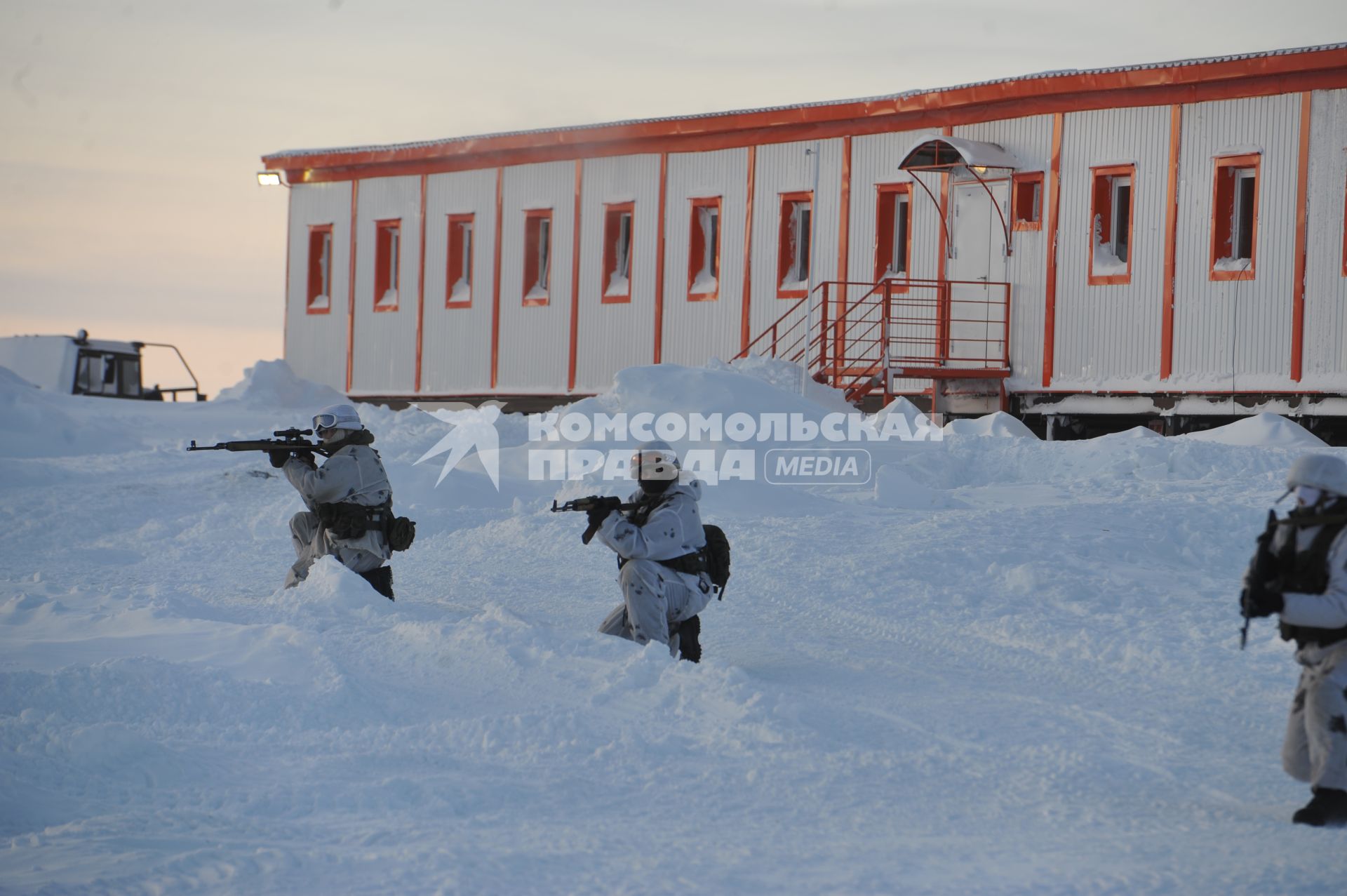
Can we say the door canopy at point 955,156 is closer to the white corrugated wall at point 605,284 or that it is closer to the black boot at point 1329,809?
the white corrugated wall at point 605,284

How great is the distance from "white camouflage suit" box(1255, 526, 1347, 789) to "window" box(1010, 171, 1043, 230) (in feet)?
49.5

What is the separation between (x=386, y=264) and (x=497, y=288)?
2885mm

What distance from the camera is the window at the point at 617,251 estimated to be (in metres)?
24.3

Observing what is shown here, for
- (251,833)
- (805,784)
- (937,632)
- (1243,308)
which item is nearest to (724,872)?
(805,784)

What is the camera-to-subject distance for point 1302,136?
18.0 meters

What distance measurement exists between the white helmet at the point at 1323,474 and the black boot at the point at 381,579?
234 inches

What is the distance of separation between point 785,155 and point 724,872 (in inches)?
728

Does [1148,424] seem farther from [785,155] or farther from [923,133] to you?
[785,155]

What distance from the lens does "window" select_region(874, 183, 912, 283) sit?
21.6m

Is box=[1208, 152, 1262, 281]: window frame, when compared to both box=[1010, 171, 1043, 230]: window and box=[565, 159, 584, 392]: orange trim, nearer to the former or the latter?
box=[1010, 171, 1043, 230]: window

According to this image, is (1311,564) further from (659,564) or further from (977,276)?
(977,276)

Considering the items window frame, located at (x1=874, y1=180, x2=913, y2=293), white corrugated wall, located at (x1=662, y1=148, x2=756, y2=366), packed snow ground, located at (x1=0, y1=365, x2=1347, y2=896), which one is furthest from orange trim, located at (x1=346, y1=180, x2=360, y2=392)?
packed snow ground, located at (x1=0, y1=365, x2=1347, y2=896)

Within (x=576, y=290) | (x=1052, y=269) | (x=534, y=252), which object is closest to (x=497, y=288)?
(x=534, y=252)

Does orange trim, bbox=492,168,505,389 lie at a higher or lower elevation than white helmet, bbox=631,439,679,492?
higher
